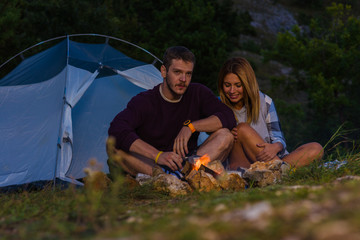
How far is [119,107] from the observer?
6.29m

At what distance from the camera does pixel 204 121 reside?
4273 millimetres

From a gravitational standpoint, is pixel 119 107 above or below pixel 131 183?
above

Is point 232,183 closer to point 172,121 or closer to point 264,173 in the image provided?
point 264,173

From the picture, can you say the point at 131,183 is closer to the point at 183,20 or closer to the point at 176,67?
the point at 176,67

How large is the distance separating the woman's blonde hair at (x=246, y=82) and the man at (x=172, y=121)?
278 millimetres

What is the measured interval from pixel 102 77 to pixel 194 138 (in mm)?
2211

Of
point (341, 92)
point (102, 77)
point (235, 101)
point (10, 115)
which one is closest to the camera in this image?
point (235, 101)

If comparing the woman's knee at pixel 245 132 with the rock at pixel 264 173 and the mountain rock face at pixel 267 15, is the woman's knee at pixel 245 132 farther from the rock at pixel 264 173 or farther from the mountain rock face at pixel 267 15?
the mountain rock face at pixel 267 15

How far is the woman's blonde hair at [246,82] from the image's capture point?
445 centimetres

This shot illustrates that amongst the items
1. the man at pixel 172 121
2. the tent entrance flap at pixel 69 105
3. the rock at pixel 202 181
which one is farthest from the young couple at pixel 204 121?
the tent entrance flap at pixel 69 105

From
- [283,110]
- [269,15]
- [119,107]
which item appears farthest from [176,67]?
[269,15]

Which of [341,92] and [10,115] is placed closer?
[10,115]

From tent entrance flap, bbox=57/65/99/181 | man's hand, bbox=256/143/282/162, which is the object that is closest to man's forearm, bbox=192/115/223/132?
man's hand, bbox=256/143/282/162

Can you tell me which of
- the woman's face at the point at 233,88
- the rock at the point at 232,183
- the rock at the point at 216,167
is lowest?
the rock at the point at 232,183
